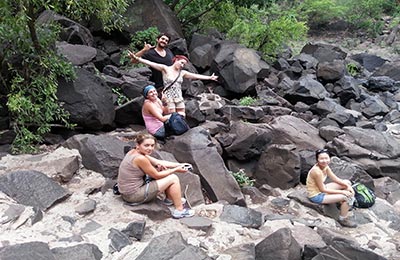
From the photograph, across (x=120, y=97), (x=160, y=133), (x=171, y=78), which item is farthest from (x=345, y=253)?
(x=120, y=97)

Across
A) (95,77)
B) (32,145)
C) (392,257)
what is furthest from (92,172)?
(392,257)

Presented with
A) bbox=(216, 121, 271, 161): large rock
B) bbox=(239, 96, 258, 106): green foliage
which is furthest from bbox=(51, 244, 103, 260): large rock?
bbox=(239, 96, 258, 106): green foliage

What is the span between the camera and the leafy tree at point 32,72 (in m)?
7.45

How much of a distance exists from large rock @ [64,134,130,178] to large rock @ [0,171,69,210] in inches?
35.2

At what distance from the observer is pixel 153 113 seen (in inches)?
297

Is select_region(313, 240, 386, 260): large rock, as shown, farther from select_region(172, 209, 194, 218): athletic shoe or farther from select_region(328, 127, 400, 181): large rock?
select_region(328, 127, 400, 181): large rock

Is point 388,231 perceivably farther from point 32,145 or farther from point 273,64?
point 273,64

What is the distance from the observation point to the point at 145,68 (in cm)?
1205

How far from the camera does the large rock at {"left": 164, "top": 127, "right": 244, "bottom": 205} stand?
Result: 7184 millimetres

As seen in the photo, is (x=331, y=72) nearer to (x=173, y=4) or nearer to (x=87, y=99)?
(x=173, y=4)

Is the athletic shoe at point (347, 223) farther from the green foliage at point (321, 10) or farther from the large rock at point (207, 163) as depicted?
the green foliage at point (321, 10)

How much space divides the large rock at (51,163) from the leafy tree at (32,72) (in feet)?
1.02

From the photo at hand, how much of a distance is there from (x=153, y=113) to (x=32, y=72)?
7.67 ft

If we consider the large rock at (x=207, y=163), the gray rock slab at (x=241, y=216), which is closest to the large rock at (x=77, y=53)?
the large rock at (x=207, y=163)
